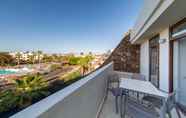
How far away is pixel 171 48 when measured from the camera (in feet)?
13.9

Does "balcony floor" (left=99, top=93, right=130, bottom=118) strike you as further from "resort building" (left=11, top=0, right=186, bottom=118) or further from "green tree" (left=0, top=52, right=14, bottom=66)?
"green tree" (left=0, top=52, right=14, bottom=66)

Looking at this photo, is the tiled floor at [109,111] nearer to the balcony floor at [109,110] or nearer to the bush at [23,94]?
the balcony floor at [109,110]

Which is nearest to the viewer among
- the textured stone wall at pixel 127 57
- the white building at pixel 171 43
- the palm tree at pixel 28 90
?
the white building at pixel 171 43

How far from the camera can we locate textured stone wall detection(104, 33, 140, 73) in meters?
11.0

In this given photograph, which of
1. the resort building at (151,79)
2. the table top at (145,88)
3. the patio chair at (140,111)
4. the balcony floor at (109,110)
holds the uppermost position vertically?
the resort building at (151,79)

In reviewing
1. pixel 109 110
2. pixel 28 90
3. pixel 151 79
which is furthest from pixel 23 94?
pixel 151 79

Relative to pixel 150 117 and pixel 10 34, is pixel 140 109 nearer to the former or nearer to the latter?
pixel 150 117

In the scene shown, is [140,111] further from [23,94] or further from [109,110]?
[23,94]

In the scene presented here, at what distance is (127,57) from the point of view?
437 inches

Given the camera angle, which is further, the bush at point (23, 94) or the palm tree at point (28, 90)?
the palm tree at point (28, 90)

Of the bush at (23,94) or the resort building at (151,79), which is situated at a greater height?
the resort building at (151,79)

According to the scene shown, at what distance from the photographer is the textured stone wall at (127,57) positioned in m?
11.0

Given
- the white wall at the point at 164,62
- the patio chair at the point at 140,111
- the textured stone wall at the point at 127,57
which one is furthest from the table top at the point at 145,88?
the textured stone wall at the point at 127,57

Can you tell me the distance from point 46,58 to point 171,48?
6055 centimetres
